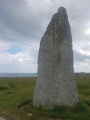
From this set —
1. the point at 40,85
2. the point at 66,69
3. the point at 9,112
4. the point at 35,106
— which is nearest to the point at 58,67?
the point at 66,69

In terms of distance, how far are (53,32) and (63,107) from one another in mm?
6358

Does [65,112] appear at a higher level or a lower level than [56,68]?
lower

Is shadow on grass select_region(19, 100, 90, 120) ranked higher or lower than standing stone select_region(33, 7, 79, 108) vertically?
lower

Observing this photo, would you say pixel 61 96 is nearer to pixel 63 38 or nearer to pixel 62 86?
pixel 62 86

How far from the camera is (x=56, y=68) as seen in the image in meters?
20.4

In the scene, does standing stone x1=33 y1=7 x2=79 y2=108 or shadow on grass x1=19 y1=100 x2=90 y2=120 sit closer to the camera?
shadow on grass x1=19 y1=100 x2=90 y2=120

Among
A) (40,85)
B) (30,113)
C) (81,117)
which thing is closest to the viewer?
(81,117)

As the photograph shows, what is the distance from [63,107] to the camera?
19719 mm

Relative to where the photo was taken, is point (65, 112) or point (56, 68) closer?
point (65, 112)

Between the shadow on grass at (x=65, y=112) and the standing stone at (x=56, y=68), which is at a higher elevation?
the standing stone at (x=56, y=68)

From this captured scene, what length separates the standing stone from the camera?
66.0ft

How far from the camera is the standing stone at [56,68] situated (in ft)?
66.0

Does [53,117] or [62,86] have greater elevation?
[62,86]

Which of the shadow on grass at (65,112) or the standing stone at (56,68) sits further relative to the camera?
the standing stone at (56,68)
